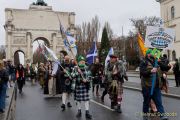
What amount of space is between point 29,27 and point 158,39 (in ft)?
207

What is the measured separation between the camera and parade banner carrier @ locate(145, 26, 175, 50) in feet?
31.0

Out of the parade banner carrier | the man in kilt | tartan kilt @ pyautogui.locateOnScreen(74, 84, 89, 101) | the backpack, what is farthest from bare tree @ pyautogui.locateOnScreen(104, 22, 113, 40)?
the parade banner carrier

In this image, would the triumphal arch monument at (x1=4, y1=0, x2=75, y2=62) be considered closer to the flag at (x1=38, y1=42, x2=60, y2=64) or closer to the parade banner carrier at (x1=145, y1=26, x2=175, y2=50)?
the flag at (x1=38, y1=42, x2=60, y2=64)

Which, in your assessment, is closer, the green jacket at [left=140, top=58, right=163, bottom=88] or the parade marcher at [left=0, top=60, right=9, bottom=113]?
the green jacket at [left=140, top=58, right=163, bottom=88]

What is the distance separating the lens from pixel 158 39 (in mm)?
9445

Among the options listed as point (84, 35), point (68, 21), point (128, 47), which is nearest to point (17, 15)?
point (68, 21)

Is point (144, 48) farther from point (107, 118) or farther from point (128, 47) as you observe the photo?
point (128, 47)

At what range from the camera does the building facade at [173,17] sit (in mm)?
58156

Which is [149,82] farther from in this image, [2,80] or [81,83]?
[2,80]

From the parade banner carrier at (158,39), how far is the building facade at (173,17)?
4850 centimetres

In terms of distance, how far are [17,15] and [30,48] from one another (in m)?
6.37

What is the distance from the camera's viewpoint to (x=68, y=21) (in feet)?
241

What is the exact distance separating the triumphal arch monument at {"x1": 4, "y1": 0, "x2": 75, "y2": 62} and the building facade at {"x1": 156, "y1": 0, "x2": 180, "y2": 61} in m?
18.3

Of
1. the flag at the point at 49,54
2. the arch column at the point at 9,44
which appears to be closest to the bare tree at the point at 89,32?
the arch column at the point at 9,44
